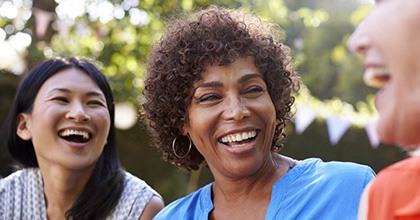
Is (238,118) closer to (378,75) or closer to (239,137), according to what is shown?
(239,137)

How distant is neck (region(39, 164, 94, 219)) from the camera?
11.8ft

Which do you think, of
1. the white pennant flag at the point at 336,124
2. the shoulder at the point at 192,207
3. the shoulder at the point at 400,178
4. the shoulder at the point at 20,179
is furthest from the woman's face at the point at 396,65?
the white pennant flag at the point at 336,124

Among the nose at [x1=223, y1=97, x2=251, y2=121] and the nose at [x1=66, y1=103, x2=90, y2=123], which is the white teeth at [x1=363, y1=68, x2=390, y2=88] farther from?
the nose at [x1=66, y1=103, x2=90, y2=123]

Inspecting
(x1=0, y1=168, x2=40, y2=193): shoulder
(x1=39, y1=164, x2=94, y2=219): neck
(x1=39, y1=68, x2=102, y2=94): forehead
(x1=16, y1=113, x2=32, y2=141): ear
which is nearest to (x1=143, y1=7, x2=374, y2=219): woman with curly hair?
(x1=39, y1=68, x2=102, y2=94): forehead

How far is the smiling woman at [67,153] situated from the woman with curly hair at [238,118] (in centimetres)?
57

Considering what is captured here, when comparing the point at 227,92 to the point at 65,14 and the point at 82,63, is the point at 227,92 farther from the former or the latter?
the point at 65,14

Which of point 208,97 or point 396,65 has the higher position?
point 396,65

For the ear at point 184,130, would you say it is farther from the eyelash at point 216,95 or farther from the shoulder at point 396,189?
the shoulder at point 396,189

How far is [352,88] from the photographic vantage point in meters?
28.9

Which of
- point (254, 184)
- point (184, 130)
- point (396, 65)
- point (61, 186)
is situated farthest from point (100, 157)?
point (396, 65)

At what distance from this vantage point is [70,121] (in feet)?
11.5

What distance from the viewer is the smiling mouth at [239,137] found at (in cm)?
263

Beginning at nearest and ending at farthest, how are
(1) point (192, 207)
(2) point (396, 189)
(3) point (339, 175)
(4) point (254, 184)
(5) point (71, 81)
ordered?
(2) point (396, 189)
(3) point (339, 175)
(4) point (254, 184)
(1) point (192, 207)
(5) point (71, 81)

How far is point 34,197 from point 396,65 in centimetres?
288
